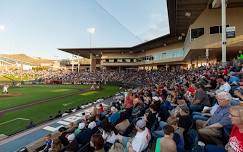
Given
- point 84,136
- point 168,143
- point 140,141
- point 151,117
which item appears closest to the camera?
point 168,143

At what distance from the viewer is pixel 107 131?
6695 millimetres

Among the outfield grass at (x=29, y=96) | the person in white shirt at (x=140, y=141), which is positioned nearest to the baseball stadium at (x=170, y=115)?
the person in white shirt at (x=140, y=141)

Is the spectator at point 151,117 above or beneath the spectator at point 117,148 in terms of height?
above

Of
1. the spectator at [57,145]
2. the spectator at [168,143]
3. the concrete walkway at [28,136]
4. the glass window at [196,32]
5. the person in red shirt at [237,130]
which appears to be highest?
the glass window at [196,32]

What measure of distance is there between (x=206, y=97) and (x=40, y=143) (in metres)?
6.82

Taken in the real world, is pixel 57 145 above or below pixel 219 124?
below

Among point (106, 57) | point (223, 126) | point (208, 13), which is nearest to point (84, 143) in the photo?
point (223, 126)

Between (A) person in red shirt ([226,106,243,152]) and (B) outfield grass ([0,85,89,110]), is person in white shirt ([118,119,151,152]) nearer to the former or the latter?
(A) person in red shirt ([226,106,243,152])

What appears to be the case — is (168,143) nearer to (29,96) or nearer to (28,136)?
(28,136)

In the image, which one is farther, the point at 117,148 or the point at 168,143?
the point at 117,148

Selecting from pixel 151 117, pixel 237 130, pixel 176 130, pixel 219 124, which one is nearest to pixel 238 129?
pixel 237 130

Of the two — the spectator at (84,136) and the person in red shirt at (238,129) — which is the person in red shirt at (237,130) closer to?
the person in red shirt at (238,129)

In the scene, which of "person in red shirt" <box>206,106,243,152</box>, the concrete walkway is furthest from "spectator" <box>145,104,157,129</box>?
the concrete walkway

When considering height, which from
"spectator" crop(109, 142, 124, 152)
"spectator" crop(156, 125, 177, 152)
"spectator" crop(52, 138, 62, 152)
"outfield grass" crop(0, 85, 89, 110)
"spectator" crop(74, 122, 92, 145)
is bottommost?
"outfield grass" crop(0, 85, 89, 110)
